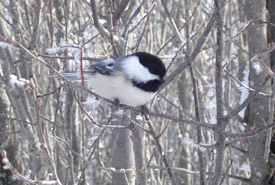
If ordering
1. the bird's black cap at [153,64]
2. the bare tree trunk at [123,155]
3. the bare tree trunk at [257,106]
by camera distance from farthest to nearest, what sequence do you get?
the bare tree trunk at [123,155], the bare tree trunk at [257,106], the bird's black cap at [153,64]

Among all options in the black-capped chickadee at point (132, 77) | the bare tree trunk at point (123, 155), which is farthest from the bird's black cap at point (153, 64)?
the bare tree trunk at point (123, 155)

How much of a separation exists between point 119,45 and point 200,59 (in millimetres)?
2477

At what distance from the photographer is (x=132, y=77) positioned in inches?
Result: 86.2

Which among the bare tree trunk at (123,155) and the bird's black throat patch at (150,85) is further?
the bare tree trunk at (123,155)

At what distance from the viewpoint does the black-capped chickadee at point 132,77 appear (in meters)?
2.17

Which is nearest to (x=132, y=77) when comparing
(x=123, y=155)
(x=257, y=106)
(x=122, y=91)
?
(x=122, y=91)

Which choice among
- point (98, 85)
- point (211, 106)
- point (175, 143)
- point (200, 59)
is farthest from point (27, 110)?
point (175, 143)

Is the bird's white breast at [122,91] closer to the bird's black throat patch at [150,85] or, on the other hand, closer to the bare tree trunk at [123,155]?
the bird's black throat patch at [150,85]

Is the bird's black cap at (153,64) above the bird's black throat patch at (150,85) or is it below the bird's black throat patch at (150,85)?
above

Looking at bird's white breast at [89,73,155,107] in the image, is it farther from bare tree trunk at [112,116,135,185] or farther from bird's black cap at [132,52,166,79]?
bare tree trunk at [112,116,135,185]

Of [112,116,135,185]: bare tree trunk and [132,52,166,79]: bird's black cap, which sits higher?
[132,52,166,79]: bird's black cap

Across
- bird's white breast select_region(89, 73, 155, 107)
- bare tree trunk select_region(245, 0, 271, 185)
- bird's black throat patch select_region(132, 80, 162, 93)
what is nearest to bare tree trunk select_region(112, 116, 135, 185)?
bird's white breast select_region(89, 73, 155, 107)

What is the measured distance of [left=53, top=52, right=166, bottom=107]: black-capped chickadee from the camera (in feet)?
7.11

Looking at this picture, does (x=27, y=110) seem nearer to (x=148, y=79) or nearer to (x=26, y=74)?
(x=26, y=74)
